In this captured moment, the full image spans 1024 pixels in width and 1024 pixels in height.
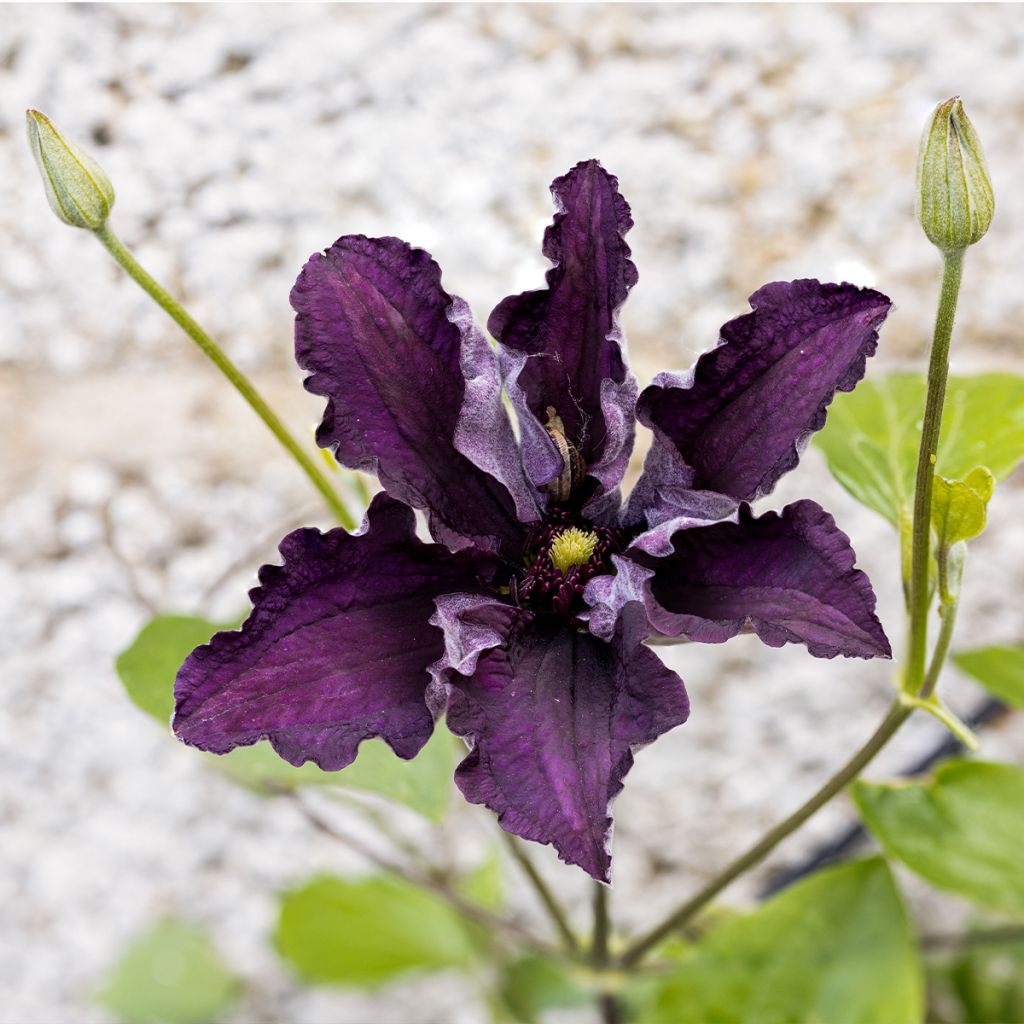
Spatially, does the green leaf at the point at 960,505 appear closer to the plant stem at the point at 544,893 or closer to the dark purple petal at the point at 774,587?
the dark purple petal at the point at 774,587

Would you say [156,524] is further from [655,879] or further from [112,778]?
[655,879]

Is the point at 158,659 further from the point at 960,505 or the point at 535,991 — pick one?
the point at 535,991

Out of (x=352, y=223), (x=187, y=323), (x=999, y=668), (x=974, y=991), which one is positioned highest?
(x=352, y=223)

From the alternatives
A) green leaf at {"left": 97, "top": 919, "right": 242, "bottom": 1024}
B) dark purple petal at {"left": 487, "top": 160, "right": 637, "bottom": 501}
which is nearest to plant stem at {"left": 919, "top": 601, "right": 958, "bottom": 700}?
dark purple petal at {"left": 487, "top": 160, "right": 637, "bottom": 501}

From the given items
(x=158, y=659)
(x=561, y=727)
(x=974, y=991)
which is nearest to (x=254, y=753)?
(x=158, y=659)

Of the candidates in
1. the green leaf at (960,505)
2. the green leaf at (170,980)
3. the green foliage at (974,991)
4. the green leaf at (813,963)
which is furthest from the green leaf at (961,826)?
the green leaf at (170,980)

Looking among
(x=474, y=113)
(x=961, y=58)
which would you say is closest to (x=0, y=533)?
(x=474, y=113)
